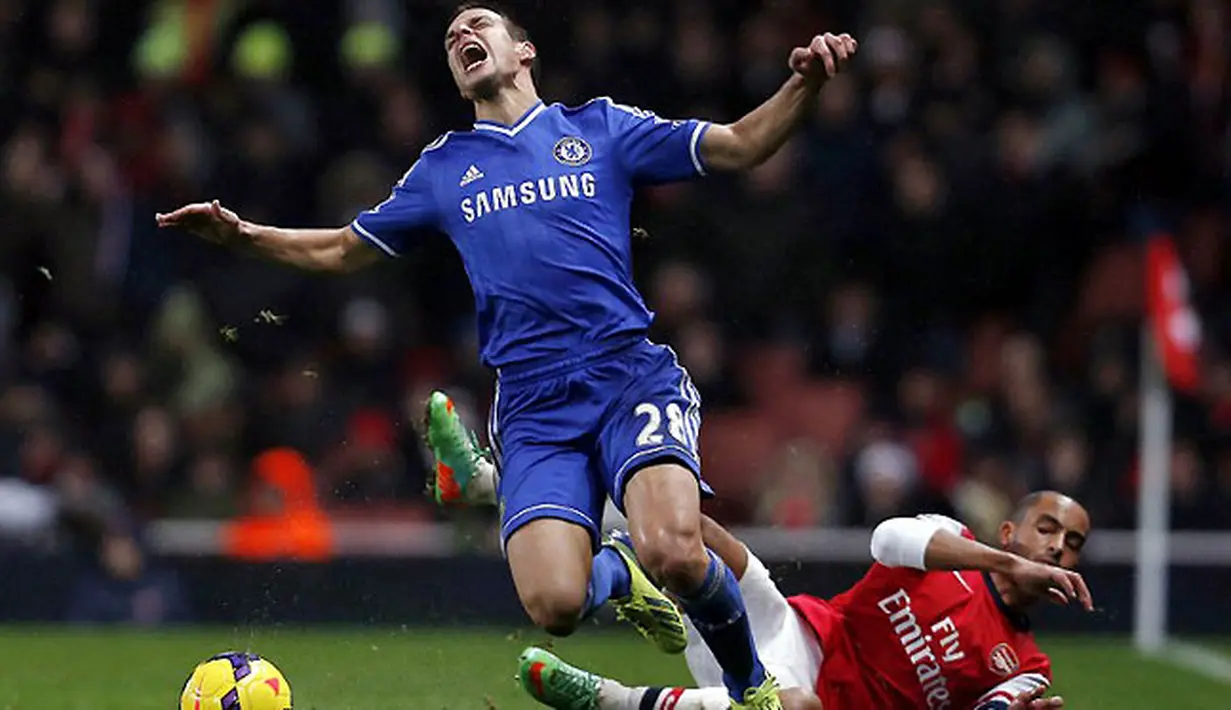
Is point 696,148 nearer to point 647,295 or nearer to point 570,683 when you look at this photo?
point 570,683

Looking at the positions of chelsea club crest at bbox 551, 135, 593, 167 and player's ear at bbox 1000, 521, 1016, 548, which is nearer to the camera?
chelsea club crest at bbox 551, 135, 593, 167

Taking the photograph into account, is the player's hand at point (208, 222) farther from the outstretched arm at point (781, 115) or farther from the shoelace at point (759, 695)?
the shoelace at point (759, 695)

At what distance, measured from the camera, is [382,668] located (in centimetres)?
1105

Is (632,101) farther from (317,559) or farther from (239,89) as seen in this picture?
(317,559)

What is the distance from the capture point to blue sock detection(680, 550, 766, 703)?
25.6ft

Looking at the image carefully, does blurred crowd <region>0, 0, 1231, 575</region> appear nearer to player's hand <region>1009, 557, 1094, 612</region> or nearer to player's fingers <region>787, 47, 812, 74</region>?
player's hand <region>1009, 557, 1094, 612</region>

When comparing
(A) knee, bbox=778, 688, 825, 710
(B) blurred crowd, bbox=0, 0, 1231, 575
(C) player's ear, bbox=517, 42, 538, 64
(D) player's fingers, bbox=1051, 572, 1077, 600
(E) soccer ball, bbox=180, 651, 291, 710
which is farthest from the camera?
(B) blurred crowd, bbox=0, 0, 1231, 575

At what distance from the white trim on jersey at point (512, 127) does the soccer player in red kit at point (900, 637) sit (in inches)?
68.2

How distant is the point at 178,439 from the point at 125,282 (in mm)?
1286

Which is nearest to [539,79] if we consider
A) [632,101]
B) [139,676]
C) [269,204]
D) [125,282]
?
[632,101]

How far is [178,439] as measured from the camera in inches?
600

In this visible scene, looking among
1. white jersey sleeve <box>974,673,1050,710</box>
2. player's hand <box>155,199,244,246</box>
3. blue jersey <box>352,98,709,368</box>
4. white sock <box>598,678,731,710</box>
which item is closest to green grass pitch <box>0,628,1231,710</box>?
white sock <box>598,678,731,710</box>

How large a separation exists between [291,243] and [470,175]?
75cm

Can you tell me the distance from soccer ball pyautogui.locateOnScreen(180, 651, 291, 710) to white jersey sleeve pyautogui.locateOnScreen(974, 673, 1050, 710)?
2.56 metres
